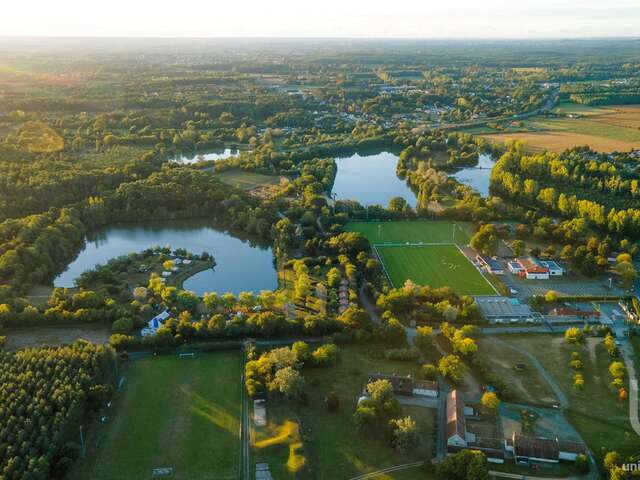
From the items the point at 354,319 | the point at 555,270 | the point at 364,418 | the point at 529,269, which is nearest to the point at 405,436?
the point at 364,418

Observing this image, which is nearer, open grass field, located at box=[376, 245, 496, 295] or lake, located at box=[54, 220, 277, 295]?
open grass field, located at box=[376, 245, 496, 295]

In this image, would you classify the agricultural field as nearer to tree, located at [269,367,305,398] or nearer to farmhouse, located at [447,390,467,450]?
farmhouse, located at [447,390,467,450]

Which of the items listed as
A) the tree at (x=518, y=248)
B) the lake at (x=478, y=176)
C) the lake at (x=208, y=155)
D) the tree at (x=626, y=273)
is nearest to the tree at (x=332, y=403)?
the tree at (x=518, y=248)

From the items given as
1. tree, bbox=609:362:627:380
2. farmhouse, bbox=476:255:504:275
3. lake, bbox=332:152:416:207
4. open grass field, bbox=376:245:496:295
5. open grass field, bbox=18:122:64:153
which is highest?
open grass field, bbox=18:122:64:153

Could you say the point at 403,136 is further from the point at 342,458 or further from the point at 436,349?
the point at 342,458

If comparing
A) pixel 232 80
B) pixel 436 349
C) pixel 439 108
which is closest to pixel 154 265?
pixel 436 349

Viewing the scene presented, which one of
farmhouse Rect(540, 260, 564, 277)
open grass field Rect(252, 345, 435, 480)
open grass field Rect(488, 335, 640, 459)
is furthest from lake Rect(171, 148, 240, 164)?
open grass field Rect(488, 335, 640, 459)
